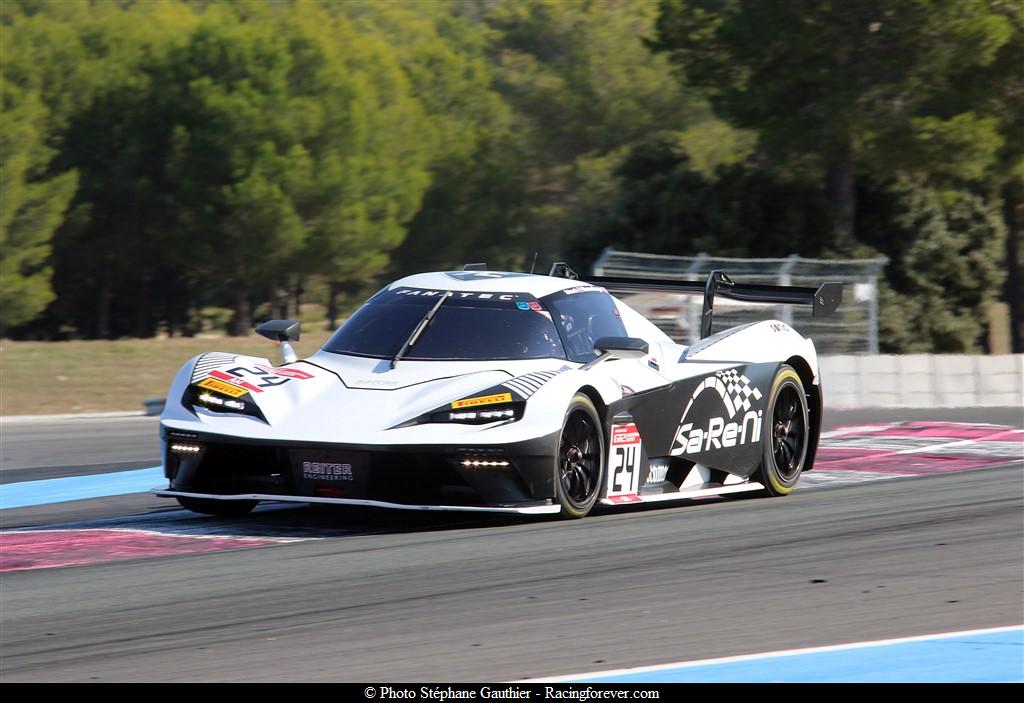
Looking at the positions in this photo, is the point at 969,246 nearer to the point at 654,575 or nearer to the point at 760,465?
the point at 760,465

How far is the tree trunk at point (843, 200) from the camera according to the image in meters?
30.5

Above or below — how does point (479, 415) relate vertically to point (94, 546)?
above

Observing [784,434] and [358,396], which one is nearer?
[358,396]

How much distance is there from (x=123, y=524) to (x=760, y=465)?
372 centimetres

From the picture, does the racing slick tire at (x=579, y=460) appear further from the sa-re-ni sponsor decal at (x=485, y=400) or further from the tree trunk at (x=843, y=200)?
the tree trunk at (x=843, y=200)

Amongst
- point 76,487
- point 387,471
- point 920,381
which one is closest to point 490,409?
point 387,471

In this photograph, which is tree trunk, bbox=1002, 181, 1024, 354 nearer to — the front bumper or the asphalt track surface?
the asphalt track surface

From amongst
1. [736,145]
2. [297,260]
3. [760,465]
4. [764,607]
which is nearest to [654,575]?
[764,607]

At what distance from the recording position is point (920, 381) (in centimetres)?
1892

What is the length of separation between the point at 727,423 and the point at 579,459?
1475mm

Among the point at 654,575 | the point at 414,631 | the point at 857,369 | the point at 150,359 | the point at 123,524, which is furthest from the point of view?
the point at 150,359

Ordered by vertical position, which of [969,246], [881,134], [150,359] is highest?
[881,134]

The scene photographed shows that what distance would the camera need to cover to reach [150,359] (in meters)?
36.2

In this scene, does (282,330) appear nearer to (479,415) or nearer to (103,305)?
(479,415)
